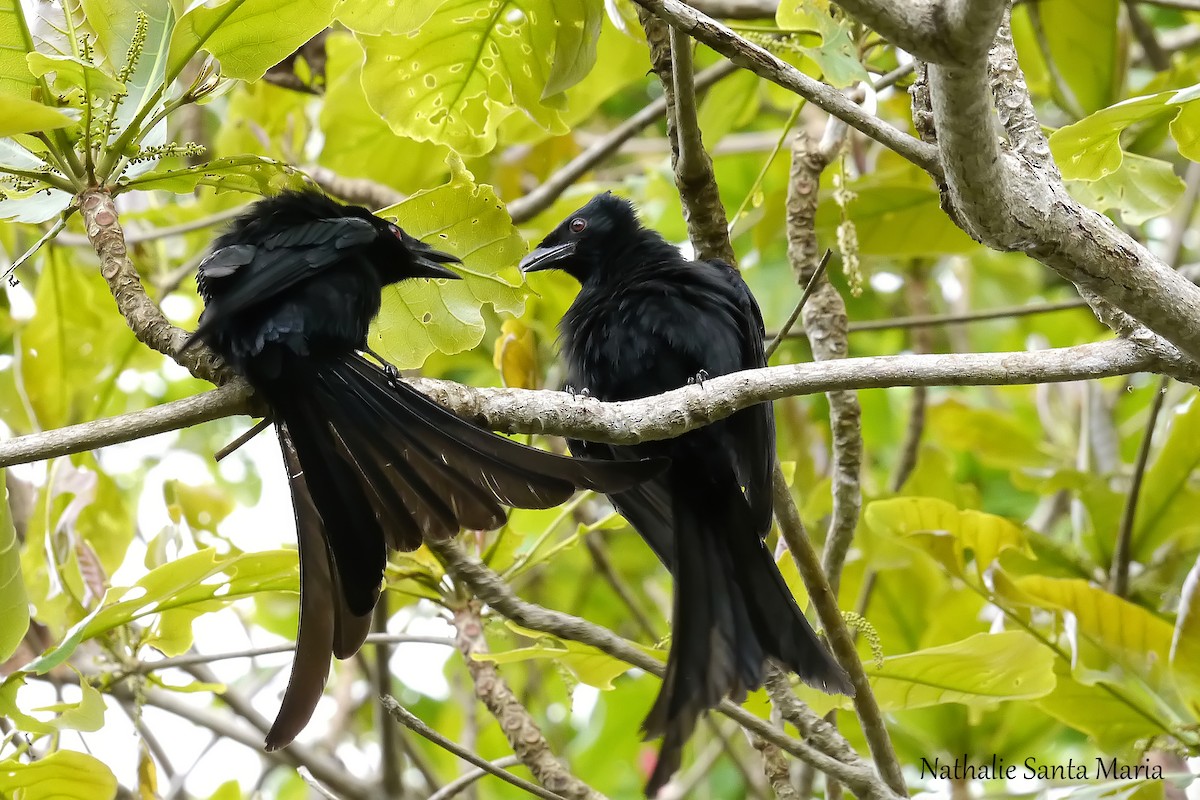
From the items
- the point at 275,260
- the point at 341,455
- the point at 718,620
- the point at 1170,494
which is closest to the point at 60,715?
the point at 341,455

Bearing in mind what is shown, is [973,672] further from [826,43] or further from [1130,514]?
[826,43]

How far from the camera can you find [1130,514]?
380 cm

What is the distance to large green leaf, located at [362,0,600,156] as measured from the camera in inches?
123

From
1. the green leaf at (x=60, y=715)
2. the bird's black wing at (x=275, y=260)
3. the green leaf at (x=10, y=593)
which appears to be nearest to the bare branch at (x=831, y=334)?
the bird's black wing at (x=275, y=260)

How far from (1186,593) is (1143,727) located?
1.43ft

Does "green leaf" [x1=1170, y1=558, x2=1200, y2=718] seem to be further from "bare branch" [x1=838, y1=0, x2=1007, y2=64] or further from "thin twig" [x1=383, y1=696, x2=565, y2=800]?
"bare branch" [x1=838, y1=0, x2=1007, y2=64]

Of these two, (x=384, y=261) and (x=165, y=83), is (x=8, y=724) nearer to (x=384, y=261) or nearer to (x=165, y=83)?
(x=384, y=261)

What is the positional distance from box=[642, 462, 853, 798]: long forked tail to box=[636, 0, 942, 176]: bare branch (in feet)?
3.80

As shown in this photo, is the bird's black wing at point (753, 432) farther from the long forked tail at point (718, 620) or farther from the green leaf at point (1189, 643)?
the green leaf at point (1189, 643)

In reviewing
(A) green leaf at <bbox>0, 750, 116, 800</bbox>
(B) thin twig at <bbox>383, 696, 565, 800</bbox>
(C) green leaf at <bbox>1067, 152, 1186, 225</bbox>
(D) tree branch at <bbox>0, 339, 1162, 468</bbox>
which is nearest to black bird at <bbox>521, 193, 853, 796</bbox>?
(B) thin twig at <bbox>383, 696, 565, 800</bbox>

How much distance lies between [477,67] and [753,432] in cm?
126

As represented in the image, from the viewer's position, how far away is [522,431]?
2395mm

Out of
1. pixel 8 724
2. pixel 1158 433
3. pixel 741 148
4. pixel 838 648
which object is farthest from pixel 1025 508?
pixel 8 724

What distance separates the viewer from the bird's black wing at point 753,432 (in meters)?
3.26
